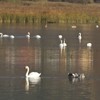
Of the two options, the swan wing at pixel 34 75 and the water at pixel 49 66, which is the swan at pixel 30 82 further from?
the swan wing at pixel 34 75

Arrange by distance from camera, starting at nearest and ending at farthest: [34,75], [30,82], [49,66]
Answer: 1. [30,82]
2. [34,75]
3. [49,66]

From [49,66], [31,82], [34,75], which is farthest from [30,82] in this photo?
[49,66]

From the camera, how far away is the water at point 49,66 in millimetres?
17845

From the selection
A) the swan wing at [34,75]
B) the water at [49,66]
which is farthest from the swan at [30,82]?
the swan wing at [34,75]

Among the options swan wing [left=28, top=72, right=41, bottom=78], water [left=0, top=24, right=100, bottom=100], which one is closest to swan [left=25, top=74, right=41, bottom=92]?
water [left=0, top=24, right=100, bottom=100]

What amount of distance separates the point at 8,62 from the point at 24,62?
651mm

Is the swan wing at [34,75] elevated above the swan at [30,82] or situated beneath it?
elevated above

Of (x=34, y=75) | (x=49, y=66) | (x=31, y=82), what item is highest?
(x=49, y=66)

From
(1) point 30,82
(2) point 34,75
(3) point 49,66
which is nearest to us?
(1) point 30,82

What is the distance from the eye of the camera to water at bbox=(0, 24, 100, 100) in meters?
17.8

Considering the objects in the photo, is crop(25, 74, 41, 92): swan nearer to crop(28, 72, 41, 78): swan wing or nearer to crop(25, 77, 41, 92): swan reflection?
crop(25, 77, 41, 92): swan reflection

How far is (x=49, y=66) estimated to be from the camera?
23406 mm

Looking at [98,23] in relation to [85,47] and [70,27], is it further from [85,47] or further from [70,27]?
[85,47]

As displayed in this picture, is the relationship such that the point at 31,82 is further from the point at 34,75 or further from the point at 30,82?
the point at 34,75
